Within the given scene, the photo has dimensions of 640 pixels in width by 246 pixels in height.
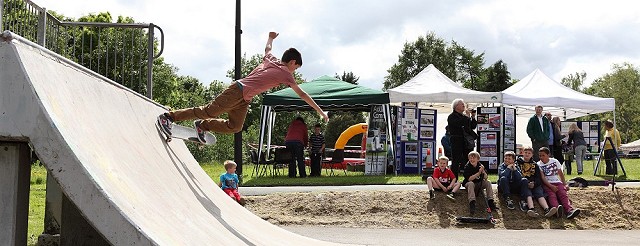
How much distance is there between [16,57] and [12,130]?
417mm

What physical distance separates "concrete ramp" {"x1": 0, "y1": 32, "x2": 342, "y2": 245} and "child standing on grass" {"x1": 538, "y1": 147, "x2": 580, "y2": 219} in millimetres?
7806

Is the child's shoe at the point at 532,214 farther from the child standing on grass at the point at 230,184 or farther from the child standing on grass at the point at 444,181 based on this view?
the child standing on grass at the point at 230,184

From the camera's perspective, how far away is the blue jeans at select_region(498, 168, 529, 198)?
41.8ft

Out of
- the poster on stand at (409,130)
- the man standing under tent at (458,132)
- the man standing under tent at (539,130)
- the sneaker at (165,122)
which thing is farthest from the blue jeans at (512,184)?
the poster on stand at (409,130)

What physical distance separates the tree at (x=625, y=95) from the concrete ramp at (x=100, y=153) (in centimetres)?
8547

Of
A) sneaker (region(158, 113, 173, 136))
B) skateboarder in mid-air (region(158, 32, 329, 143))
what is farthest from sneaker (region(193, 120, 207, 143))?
sneaker (region(158, 113, 173, 136))

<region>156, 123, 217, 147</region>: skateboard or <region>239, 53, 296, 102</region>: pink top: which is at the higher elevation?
<region>239, 53, 296, 102</region>: pink top

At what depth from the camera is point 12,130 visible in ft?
12.7

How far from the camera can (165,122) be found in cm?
707

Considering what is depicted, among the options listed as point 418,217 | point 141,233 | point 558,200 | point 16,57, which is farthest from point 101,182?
point 558,200

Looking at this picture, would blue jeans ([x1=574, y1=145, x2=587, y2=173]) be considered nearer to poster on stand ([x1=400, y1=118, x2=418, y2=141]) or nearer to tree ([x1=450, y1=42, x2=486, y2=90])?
poster on stand ([x1=400, y1=118, x2=418, y2=141])

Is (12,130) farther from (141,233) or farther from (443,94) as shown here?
(443,94)

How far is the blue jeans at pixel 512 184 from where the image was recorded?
41.8 feet

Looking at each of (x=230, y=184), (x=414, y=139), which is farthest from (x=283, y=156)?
(x=230, y=184)
